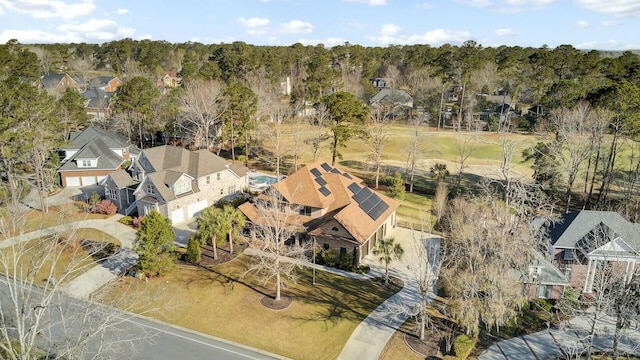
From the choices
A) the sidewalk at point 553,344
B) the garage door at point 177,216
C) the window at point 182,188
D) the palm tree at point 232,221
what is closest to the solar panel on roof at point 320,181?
the palm tree at point 232,221

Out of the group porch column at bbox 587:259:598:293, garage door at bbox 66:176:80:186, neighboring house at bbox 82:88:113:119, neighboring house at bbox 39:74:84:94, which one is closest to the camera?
porch column at bbox 587:259:598:293

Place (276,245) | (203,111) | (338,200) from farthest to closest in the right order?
(203,111) → (338,200) → (276,245)

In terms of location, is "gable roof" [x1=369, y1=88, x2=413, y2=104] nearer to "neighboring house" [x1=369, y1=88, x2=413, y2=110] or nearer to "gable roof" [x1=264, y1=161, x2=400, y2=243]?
"neighboring house" [x1=369, y1=88, x2=413, y2=110]

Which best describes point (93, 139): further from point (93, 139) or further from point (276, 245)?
point (276, 245)

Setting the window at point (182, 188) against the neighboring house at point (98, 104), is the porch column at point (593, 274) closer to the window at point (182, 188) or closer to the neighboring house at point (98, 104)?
Result: the window at point (182, 188)

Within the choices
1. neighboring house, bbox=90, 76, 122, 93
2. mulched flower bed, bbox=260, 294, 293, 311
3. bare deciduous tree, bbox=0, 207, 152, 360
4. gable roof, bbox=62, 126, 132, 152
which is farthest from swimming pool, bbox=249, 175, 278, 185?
neighboring house, bbox=90, 76, 122, 93

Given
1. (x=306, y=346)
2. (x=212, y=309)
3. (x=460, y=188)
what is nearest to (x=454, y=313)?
(x=306, y=346)

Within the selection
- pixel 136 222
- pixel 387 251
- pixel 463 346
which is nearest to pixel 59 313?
pixel 136 222
